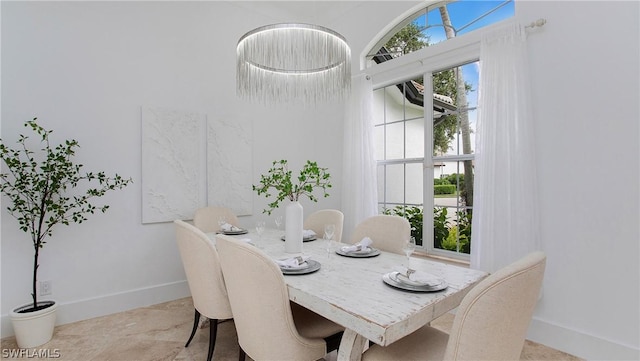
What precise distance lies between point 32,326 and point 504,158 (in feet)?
12.1

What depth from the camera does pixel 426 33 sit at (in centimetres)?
324

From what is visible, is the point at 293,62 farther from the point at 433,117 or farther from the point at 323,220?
the point at 433,117

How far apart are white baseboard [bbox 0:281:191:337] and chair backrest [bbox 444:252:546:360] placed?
290 cm

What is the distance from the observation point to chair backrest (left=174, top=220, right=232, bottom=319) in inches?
68.7

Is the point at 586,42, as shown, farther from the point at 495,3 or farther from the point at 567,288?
the point at 567,288

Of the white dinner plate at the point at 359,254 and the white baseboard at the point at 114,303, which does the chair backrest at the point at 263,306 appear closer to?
the white dinner plate at the point at 359,254

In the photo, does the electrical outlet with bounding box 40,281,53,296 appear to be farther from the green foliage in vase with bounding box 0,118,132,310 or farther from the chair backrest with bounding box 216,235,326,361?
the chair backrest with bounding box 216,235,326,361

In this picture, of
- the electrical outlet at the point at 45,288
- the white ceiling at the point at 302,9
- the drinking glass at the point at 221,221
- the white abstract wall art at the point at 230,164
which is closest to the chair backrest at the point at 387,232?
the drinking glass at the point at 221,221

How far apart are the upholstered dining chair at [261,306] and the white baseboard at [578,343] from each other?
186 cm

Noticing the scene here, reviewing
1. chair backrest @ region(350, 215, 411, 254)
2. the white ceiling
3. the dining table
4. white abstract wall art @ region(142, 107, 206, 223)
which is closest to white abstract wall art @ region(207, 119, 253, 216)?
white abstract wall art @ region(142, 107, 206, 223)

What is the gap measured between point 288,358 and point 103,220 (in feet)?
7.76

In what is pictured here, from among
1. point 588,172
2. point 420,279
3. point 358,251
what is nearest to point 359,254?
point 358,251

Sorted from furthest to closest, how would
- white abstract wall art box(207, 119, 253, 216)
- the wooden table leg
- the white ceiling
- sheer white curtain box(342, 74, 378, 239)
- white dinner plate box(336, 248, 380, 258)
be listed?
the white ceiling
sheer white curtain box(342, 74, 378, 239)
white abstract wall art box(207, 119, 253, 216)
white dinner plate box(336, 248, 380, 258)
the wooden table leg

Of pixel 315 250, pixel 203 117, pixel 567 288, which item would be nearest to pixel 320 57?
pixel 315 250
